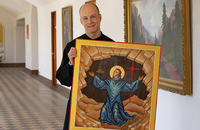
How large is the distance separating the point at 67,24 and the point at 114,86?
270 inches

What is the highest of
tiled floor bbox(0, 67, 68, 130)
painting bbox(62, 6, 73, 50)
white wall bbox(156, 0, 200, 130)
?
painting bbox(62, 6, 73, 50)

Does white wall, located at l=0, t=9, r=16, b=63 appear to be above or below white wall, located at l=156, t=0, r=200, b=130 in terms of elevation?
above

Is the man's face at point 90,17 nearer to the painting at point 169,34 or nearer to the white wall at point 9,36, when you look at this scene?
the painting at point 169,34

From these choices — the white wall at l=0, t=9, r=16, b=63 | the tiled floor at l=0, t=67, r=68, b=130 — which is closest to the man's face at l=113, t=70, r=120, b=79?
the tiled floor at l=0, t=67, r=68, b=130

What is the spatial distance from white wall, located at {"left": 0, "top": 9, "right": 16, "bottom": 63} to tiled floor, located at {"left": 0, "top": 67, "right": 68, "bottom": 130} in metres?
8.72

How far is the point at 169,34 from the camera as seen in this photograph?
11.1 feet

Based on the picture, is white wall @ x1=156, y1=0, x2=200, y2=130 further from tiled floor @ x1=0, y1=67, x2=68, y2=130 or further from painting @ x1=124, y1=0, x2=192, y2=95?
tiled floor @ x1=0, y1=67, x2=68, y2=130

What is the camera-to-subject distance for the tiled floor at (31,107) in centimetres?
554

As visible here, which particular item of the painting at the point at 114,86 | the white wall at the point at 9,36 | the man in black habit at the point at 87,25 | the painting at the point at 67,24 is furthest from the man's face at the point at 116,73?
the white wall at the point at 9,36

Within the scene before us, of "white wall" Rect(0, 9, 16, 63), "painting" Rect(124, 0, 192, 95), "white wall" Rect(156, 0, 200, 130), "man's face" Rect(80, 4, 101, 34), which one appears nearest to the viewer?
"man's face" Rect(80, 4, 101, 34)

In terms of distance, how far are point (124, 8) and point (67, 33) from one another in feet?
13.5

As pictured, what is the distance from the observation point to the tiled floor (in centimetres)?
554

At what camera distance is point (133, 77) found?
191cm

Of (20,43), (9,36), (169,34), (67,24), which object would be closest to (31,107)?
(67,24)
